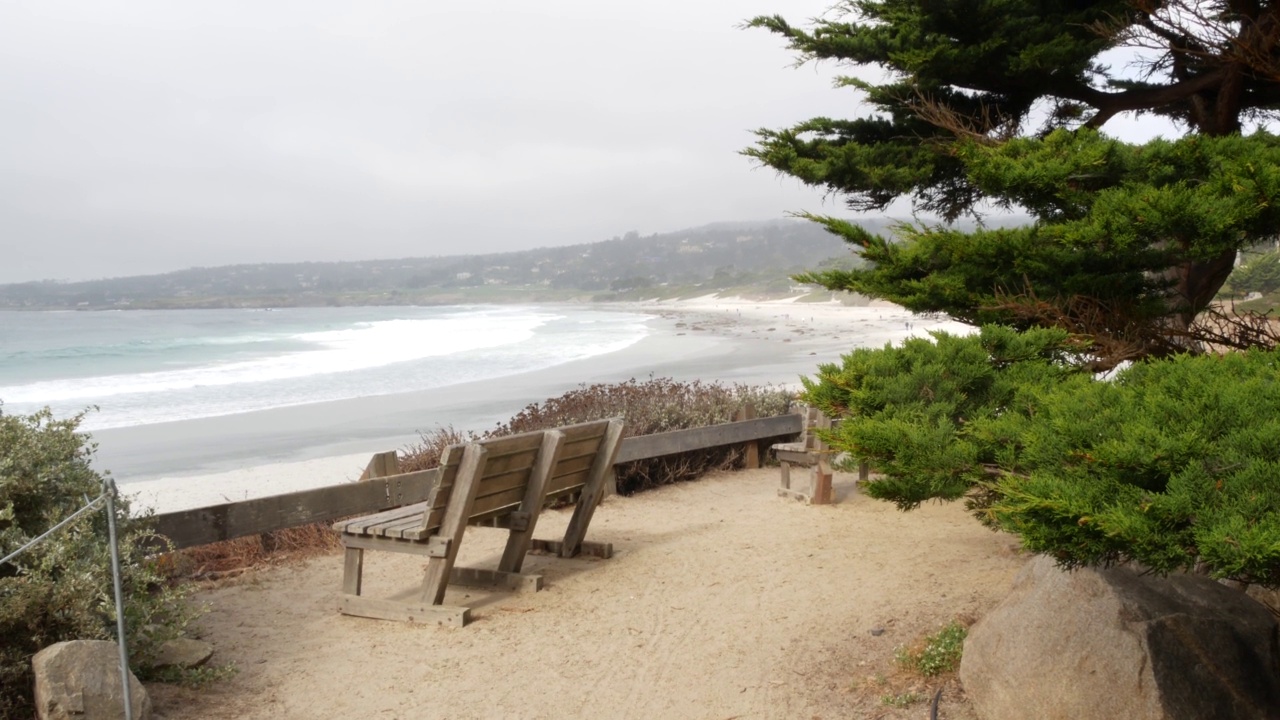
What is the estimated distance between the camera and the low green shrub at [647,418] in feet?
34.0

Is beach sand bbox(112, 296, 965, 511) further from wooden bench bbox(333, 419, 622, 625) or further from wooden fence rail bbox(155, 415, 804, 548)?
wooden bench bbox(333, 419, 622, 625)

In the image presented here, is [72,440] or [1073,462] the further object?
[72,440]

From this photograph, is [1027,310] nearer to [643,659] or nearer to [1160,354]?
[1160,354]

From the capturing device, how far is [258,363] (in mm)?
35219

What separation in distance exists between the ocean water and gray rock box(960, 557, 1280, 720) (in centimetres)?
2012

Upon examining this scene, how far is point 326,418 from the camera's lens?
20.2 meters

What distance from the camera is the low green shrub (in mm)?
10367

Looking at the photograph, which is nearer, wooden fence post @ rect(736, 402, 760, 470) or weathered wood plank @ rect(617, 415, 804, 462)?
weathered wood plank @ rect(617, 415, 804, 462)

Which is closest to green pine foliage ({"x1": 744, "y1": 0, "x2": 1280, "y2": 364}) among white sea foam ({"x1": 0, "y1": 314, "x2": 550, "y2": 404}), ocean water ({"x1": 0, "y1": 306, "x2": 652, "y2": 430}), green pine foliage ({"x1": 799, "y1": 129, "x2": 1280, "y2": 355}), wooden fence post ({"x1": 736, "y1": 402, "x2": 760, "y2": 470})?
green pine foliage ({"x1": 799, "y1": 129, "x2": 1280, "y2": 355})

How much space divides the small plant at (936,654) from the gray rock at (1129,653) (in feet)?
1.37

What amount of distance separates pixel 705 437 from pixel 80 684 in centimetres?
713

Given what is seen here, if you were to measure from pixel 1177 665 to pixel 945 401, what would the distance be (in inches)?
51.5

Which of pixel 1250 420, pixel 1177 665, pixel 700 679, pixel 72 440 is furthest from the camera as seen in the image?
pixel 72 440

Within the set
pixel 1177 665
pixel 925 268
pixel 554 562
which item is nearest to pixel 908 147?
pixel 925 268
